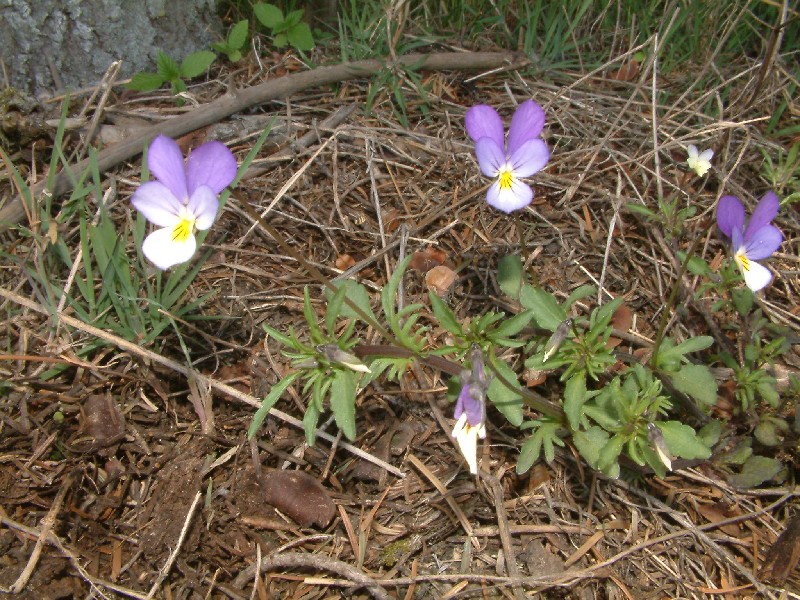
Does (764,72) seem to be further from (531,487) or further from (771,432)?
(531,487)

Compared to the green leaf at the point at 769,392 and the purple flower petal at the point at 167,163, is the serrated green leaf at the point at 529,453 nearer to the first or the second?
the green leaf at the point at 769,392

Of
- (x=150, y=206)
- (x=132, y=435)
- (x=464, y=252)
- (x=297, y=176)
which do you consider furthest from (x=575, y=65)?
(x=132, y=435)

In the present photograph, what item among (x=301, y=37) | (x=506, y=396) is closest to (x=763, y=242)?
(x=506, y=396)

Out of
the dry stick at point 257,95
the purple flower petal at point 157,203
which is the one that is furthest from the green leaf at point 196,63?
the purple flower petal at point 157,203

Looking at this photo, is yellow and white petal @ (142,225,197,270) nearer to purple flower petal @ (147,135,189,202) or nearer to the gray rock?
purple flower petal @ (147,135,189,202)

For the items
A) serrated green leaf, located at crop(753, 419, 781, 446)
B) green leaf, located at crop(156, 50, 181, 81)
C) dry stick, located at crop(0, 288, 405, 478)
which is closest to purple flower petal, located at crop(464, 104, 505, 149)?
dry stick, located at crop(0, 288, 405, 478)

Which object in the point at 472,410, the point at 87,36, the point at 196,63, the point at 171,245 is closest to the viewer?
the point at 472,410

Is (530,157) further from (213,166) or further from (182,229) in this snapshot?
(182,229)
